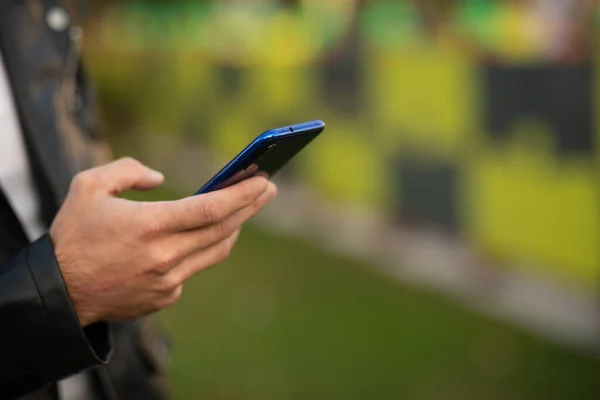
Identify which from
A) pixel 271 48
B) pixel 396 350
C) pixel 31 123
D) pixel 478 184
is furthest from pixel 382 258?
pixel 31 123

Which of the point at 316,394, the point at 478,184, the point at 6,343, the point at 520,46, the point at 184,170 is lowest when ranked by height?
the point at 184,170

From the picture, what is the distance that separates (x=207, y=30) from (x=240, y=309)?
137 inches

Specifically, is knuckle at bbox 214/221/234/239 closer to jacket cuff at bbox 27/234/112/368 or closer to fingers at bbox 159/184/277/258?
fingers at bbox 159/184/277/258

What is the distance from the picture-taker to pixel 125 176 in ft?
3.38

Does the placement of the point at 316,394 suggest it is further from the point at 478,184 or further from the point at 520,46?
the point at 520,46

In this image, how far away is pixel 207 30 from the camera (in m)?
6.74

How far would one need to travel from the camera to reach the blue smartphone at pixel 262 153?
92 cm

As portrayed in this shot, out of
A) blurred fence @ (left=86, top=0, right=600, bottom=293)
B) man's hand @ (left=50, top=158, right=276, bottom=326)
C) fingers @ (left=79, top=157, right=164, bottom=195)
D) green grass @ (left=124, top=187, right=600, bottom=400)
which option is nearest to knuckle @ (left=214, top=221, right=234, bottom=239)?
man's hand @ (left=50, top=158, right=276, bottom=326)

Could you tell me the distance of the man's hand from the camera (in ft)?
3.05

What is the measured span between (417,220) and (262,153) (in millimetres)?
3527

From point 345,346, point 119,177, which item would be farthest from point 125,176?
point 345,346

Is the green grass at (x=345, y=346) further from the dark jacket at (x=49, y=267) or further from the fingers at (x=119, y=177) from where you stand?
the fingers at (x=119, y=177)

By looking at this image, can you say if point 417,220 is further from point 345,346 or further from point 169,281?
point 169,281

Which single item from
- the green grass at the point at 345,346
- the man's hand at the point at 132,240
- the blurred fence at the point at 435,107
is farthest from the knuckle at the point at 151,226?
the blurred fence at the point at 435,107
